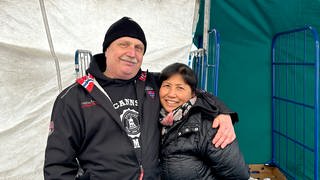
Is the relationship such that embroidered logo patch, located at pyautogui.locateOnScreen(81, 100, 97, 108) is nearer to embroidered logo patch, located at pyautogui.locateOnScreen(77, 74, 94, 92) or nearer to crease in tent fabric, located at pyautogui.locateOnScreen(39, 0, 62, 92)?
embroidered logo patch, located at pyautogui.locateOnScreen(77, 74, 94, 92)

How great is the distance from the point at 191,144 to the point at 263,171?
250 cm

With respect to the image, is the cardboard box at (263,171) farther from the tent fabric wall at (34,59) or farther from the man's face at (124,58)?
the man's face at (124,58)

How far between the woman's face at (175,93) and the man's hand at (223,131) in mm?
178

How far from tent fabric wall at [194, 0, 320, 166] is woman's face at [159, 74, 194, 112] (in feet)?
6.49

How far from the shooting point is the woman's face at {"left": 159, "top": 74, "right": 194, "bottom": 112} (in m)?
1.40

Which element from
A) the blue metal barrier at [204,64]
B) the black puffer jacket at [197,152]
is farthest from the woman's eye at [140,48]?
the blue metal barrier at [204,64]

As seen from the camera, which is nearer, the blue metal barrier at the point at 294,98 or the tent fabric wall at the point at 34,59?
the tent fabric wall at the point at 34,59

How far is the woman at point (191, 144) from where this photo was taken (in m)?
1.30

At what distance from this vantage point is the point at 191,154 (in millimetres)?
1322

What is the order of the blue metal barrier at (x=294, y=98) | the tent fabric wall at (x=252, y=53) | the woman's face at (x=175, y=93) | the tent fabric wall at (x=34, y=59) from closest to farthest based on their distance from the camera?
the woman's face at (x=175, y=93)
the tent fabric wall at (x=34, y=59)
the tent fabric wall at (x=252, y=53)
the blue metal barrier at (x=294, y=98)

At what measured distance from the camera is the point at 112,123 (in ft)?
4.14

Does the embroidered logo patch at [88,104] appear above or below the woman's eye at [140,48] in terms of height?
below

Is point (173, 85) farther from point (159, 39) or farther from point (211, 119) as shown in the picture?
point (159, 39)

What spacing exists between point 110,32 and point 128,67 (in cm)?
20
